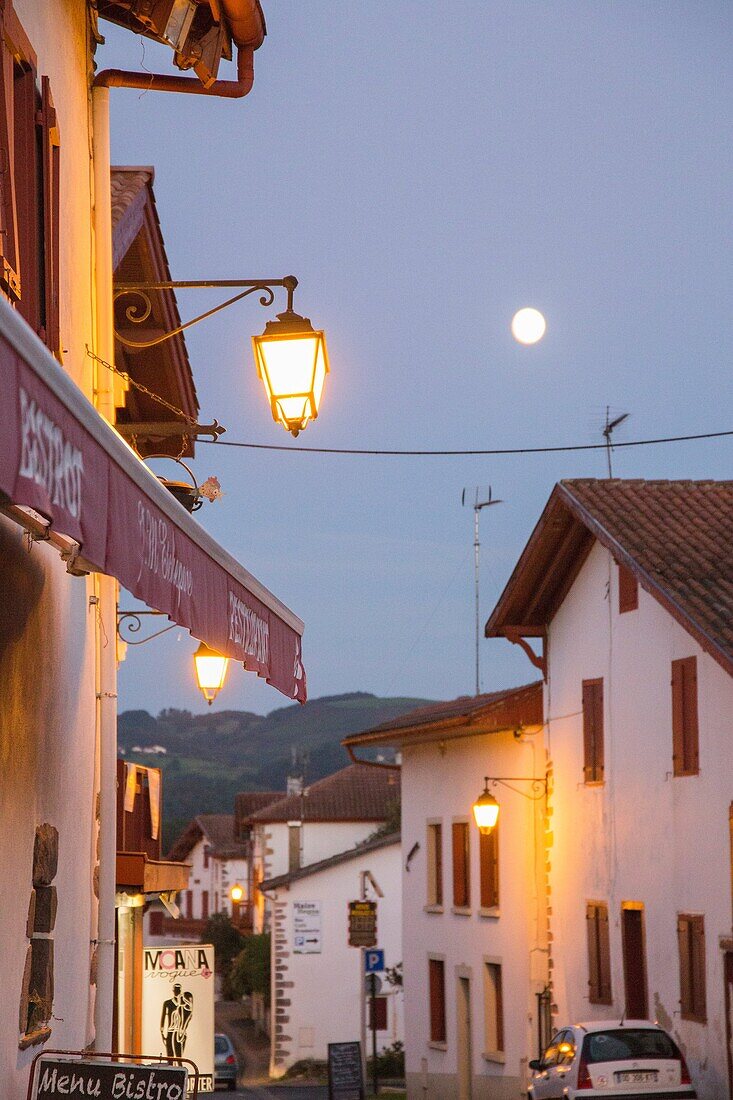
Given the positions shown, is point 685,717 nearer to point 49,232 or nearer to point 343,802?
point 49,232

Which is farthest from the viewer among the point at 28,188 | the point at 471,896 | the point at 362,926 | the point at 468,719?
the point at 471,896

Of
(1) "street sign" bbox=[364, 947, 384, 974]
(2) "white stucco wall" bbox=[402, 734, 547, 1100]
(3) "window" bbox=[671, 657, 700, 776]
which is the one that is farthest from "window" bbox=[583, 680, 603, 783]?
(1) "street sign" bbox=[364, 947, 384, 974]

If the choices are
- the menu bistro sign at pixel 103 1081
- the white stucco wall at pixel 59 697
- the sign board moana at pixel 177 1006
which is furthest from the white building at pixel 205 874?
the menu bistro sign at pixel 103 1081

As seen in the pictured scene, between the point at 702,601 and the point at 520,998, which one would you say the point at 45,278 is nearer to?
the point at 702,601

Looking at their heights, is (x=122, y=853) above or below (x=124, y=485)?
below

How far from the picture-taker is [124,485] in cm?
472

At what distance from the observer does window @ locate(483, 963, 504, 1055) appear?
2703 cm

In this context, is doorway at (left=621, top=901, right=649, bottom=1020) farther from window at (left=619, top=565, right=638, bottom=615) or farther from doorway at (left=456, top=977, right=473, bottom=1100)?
doorway at (left=456, top=977, right=473, bottom=1100)

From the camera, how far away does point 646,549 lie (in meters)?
21.0

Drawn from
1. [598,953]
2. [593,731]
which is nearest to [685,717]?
[593,731]

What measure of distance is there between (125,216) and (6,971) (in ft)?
18.0

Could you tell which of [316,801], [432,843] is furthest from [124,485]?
[316,801]

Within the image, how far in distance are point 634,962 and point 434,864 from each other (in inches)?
358

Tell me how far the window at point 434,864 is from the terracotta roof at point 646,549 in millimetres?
5591
